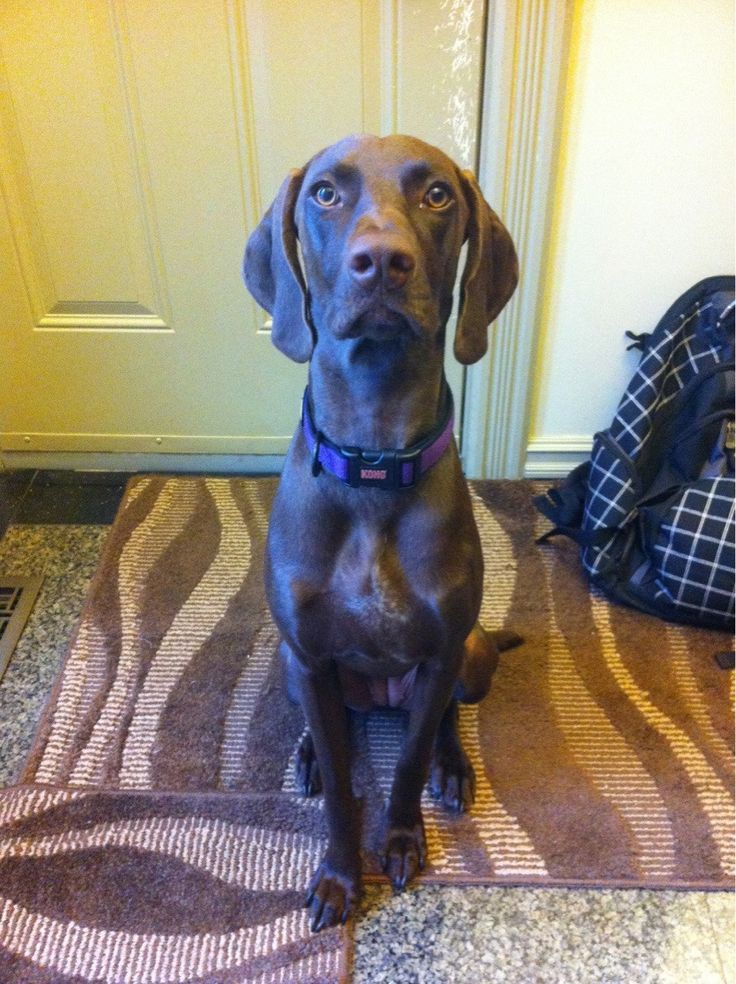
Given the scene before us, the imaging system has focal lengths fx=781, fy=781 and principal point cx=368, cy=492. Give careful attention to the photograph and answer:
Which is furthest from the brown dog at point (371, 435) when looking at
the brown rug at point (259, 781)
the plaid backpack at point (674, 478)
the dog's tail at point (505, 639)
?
the plaid backpack at point (674, 478)

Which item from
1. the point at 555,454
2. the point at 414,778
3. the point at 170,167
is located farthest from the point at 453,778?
the point at 170,167

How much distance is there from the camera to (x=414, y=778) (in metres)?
1.20

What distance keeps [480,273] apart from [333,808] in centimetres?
80

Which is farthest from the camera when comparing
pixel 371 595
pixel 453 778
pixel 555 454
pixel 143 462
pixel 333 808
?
pixel 143 462

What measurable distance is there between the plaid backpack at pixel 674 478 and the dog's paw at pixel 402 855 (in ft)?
2.52

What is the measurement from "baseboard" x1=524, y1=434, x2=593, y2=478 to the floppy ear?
1.07 metres

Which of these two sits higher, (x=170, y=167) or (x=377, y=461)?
(x=170, y=167)

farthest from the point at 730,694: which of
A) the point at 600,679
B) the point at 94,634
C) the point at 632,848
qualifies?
the point at 94,634

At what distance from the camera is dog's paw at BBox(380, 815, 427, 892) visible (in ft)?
3.99

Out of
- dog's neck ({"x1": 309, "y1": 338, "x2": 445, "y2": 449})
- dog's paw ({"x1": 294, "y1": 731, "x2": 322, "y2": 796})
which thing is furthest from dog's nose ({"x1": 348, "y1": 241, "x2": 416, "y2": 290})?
dog's paw ({"x1": 294, "y1": 731, "x2": 322, "y2": 796})

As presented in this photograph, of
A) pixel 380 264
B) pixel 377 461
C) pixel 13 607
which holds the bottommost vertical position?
pixel 13 607

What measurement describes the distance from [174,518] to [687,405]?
1266mm

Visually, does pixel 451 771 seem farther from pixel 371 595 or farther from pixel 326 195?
pixel 326 195

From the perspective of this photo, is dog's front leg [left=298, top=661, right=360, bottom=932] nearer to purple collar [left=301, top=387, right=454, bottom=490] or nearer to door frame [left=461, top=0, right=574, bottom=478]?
purple collar [left=301, top=387, right=454, bottom=490]
